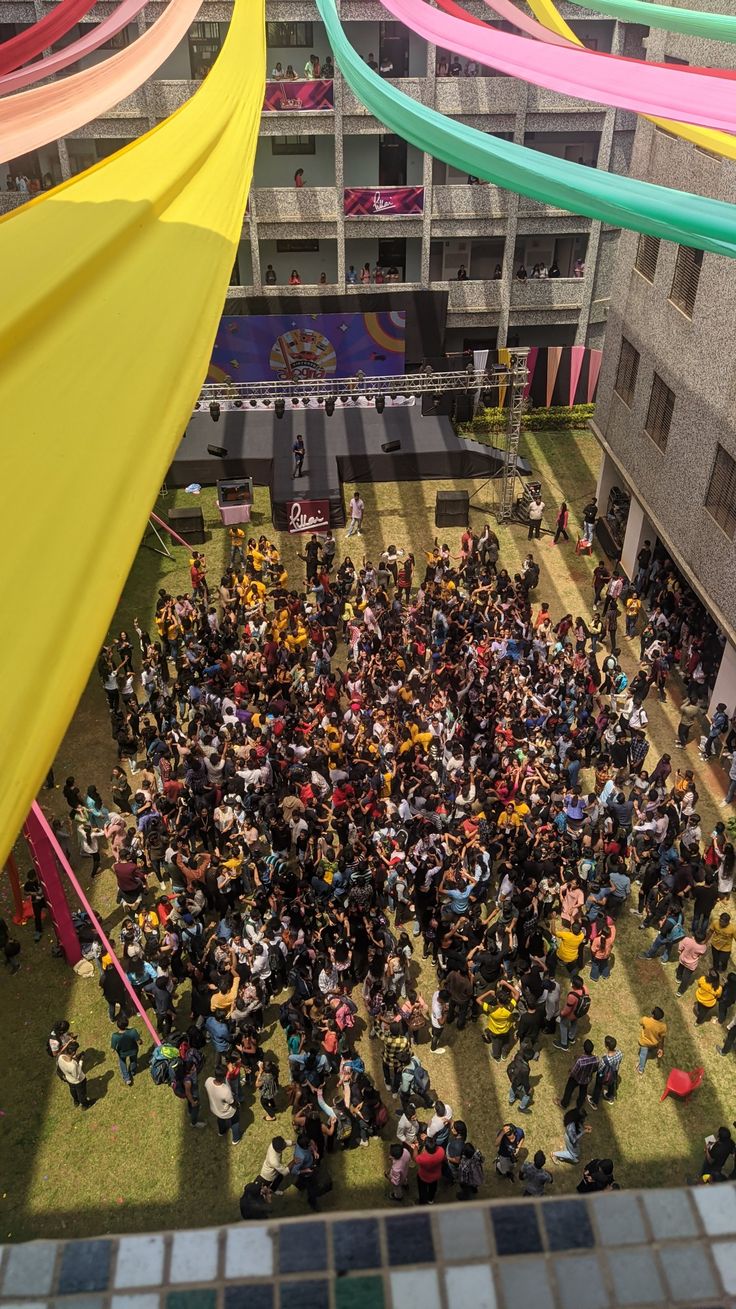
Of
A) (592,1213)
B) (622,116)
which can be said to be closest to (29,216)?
(592,1213)

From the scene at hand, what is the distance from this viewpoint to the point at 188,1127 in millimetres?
13000

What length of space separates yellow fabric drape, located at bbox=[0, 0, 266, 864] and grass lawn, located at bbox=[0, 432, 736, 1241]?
9162mm

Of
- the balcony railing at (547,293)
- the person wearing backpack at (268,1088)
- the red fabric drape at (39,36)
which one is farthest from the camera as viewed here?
the balcony railing at (547,293)

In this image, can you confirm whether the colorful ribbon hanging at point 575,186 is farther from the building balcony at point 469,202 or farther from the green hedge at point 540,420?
the green hedge at point 540,420

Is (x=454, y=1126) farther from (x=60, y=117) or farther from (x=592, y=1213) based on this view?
(x=60, y=117)

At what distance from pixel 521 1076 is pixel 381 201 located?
29591 millimetres

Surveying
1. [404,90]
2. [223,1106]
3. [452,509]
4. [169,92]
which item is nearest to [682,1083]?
[223,1106]

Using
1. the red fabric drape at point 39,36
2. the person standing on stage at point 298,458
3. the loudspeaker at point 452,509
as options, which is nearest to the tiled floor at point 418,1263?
the loudspeaker at point 452,509

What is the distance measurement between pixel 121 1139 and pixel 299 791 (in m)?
5.74

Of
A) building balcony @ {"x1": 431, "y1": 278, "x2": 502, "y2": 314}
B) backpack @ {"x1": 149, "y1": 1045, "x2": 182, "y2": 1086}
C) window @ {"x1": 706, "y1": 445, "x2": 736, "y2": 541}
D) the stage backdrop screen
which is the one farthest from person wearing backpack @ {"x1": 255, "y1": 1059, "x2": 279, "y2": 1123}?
building balcony @ {"x1": 431, "y1": 278, "x2": 502, "y2": 314}

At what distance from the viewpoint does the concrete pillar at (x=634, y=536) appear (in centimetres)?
2409

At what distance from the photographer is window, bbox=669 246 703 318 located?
66.5 feet

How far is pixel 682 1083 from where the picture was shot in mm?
12945

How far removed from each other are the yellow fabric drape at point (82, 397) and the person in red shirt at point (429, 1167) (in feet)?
27.0
